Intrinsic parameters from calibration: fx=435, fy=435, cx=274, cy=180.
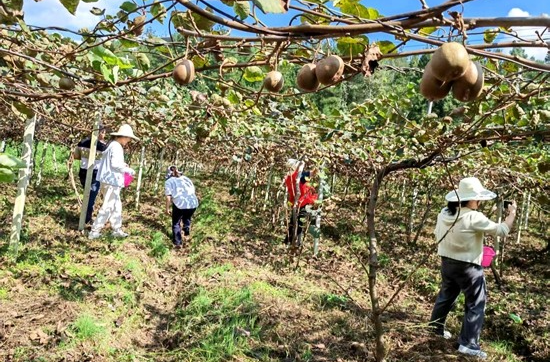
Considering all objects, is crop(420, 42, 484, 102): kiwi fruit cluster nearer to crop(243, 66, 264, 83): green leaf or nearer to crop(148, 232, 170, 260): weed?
crop(243, 66, 264, 83): green leaf

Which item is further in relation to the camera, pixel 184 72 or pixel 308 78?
pixel 184 72

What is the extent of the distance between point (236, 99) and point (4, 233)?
4.69m

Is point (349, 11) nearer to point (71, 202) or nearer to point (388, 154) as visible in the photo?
point (388, 154)

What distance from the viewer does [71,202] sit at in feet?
27.6

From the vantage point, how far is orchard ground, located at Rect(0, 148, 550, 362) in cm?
347

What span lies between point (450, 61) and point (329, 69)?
1.15 feet

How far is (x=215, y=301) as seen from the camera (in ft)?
14.3

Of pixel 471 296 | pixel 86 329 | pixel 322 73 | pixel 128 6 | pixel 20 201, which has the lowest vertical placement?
pixel 86 329

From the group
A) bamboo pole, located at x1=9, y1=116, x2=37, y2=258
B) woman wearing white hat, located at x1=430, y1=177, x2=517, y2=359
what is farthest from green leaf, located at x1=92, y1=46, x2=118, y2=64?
bamboo pole, located at x1=9, y1=116, x2=37, y2=258

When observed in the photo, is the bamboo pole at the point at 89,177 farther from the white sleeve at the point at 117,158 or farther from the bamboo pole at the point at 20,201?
the bamboo pole at the point at 20,201

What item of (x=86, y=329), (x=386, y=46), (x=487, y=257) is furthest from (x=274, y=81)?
(x=487, y=257)

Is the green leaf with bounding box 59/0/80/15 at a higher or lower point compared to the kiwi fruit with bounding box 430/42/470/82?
higher

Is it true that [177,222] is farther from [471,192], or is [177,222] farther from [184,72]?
[184,72]

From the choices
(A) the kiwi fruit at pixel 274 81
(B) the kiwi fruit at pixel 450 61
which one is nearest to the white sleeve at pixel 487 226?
(A) the kiwi fruit at pixel 274 81
